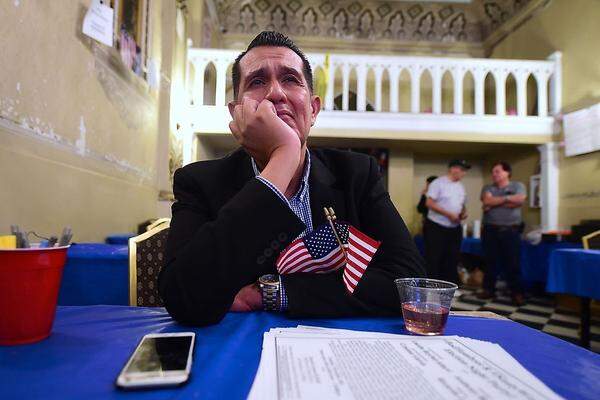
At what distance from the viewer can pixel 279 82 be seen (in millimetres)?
1120

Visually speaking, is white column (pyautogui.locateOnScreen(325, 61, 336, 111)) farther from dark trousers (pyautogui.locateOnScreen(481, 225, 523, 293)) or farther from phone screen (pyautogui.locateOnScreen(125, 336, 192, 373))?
phone screen (pyautogui.locateOnScreen(125, 336, 192, 373))

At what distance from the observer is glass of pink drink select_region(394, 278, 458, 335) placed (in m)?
0.69

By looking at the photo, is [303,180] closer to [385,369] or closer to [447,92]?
[385,369]

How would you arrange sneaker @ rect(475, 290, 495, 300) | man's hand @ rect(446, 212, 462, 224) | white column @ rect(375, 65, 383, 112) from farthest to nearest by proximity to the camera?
white column @ rect(375, 65, 383, 112) → sneaker @ rect(475, 290, 495, 300) → man's hand @ rect(446, 212, 462, 224)

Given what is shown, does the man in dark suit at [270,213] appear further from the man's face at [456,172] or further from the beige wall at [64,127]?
the man's face at [456,172]

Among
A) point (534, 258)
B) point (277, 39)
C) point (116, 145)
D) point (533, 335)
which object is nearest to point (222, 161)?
point (277, 39)

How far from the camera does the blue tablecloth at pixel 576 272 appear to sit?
2.41 meters

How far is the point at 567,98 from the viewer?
18.3ft

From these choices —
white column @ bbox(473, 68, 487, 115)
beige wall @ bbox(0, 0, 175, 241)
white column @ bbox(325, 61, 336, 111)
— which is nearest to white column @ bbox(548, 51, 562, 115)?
white column @ bbox(473, 68, 487, 115)

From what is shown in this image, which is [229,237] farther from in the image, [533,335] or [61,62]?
[61,62]

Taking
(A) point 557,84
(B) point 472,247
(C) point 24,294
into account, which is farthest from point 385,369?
(A) point 557,84

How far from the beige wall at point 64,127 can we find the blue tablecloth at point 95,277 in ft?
1.16

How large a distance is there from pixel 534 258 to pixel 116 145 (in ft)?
16.1

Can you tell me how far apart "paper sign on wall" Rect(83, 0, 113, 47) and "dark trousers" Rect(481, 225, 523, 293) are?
14.5 feet
